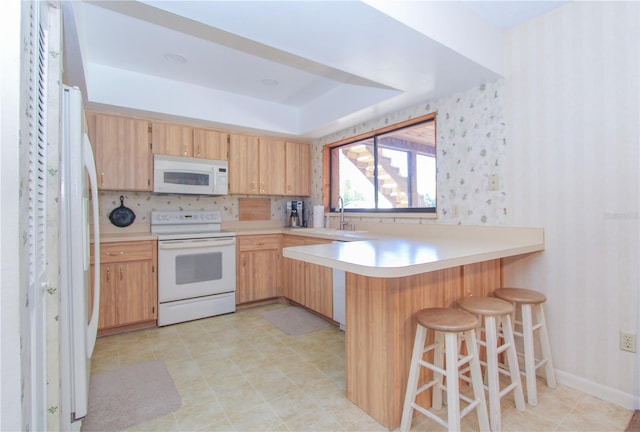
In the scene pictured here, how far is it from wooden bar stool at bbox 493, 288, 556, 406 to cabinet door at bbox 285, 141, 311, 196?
2.67 meters

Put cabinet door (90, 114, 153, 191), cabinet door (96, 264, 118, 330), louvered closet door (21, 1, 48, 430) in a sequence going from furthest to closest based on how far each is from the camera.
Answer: cabinet door (90, 114, 153, 191)
cabinet door (96, 264, 118, 330)
louvered closet door (21, 1, 48, 430)

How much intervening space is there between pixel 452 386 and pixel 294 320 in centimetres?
202

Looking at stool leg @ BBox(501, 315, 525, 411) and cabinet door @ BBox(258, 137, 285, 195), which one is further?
cabinet door @ BBox(258, 137, 285, 195)

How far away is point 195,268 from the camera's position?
3.22 metres

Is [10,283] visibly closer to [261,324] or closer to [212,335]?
[212,335]

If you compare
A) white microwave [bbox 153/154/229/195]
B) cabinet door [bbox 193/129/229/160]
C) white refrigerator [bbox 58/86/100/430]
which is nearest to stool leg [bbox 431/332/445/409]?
white refrigerator [bbox 58/86/100/430]

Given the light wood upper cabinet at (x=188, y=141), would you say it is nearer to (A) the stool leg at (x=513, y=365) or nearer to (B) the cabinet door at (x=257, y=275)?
(B) the cabinet door at (x=257, y=275)

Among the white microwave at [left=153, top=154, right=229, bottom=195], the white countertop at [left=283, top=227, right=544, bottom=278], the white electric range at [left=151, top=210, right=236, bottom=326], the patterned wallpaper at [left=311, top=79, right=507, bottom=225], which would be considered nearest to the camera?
the white countertop at [left=283, top=227, right=544, bottom=278]

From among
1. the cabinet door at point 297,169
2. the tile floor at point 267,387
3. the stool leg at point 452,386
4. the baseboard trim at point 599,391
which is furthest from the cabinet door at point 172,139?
the baseboard trim at point 599,391

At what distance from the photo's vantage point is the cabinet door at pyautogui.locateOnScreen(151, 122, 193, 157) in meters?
3.22

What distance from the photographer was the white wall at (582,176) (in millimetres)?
1777

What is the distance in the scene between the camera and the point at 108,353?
2.52m

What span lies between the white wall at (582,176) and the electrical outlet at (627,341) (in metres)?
0.03

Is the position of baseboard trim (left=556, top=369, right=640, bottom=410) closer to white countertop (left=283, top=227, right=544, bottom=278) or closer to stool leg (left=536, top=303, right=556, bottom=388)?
stool leg (left=536, top=303, right=556, bottom=388)
